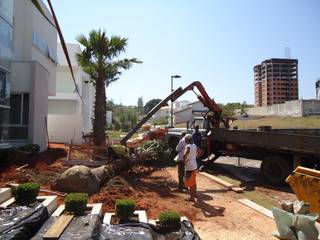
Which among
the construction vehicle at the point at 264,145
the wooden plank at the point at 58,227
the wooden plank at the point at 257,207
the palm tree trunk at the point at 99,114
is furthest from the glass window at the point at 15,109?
the wooden plank at the point at 58,227

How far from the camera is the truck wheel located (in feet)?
39.5

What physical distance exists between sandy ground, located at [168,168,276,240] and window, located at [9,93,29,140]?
938 cm

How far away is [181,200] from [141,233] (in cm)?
373

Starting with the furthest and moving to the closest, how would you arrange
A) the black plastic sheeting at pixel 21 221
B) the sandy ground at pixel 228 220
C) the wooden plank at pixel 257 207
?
the wooden plank at pixel 257 207, the sandy ground at pixel 228 220, the black plastic sheeting at pixel 21 221

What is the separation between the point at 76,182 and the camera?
8.93 metres

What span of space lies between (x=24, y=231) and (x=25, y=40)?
52.1 feet

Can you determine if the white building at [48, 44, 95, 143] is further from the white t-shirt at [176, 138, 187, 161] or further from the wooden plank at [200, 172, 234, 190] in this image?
the white t-shirt at [176, 138, 187, 161]

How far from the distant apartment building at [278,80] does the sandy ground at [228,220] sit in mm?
98748

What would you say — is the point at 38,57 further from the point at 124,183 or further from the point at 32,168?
the point at 124,183

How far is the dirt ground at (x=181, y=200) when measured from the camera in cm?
701

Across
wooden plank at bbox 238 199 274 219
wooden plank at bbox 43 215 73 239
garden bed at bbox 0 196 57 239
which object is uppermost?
garden bed at bbox 0 196 57 239

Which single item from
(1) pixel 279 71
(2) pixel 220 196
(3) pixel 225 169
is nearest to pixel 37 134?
(3) pixel 225 169

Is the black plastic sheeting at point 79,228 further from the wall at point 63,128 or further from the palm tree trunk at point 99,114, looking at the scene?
the wall at point 63,128

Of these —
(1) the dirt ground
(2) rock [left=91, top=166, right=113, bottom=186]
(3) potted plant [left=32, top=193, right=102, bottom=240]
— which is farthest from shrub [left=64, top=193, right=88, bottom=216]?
(2) rock [left=91, top=166, right=113, bottom=186]
